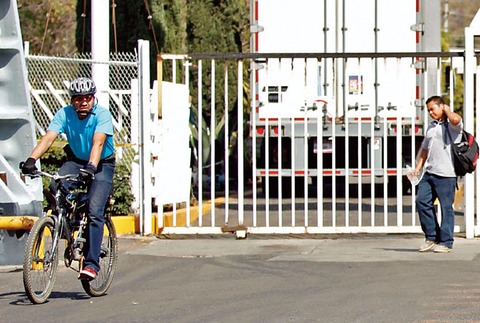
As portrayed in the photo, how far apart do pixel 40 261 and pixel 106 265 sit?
3.21ft

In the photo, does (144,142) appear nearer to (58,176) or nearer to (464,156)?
(464,156)

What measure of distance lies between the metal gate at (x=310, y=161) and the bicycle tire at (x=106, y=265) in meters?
3.82

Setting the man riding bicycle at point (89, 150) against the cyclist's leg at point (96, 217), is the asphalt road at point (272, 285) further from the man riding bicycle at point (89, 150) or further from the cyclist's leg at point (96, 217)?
the man riding bicycle at point (89, 150)

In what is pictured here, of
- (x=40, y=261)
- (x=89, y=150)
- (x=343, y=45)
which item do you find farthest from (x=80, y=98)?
(x=343, y=45)

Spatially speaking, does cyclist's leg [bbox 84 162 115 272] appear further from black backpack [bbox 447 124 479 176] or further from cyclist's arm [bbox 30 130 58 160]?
black backpack [bbox 447 124 479 176]

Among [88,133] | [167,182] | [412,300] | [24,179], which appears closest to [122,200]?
[167,182]

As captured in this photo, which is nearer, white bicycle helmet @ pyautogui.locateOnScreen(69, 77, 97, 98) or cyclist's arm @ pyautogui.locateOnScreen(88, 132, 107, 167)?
cyclist's arm @ pyautogui.locateOnScreen(88, 132, 107, 167)

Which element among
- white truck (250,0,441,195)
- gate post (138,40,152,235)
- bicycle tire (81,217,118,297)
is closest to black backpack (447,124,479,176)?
gate post (138,40,152,235)

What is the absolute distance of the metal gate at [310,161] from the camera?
1338 cm

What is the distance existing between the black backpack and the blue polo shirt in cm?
406

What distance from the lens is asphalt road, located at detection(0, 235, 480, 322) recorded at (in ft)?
27.5

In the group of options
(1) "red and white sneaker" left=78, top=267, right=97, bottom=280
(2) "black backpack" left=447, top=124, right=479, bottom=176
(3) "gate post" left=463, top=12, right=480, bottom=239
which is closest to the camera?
(1) "red and white sneaker" left=78, top=267, right=97, bottom=280

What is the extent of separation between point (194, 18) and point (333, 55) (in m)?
13.4

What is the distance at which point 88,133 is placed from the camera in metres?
9.26
